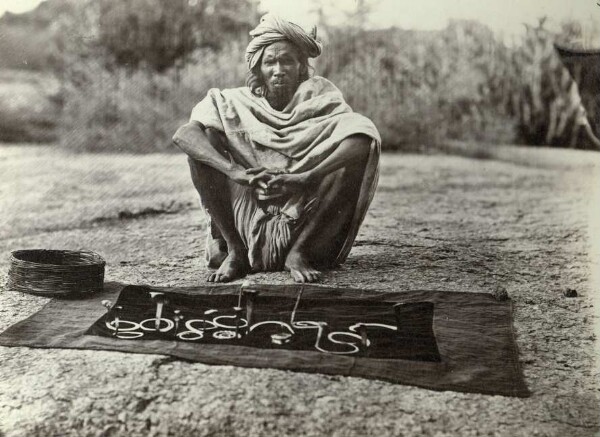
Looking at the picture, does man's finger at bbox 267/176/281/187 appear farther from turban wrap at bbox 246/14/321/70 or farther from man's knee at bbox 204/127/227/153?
turban wrap at bbox 246/14/321/70

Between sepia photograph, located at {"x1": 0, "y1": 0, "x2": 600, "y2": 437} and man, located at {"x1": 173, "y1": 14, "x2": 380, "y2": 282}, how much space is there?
0.4 inches

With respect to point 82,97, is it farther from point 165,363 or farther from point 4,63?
point 165,363

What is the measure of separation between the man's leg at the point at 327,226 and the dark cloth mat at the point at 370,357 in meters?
0.19

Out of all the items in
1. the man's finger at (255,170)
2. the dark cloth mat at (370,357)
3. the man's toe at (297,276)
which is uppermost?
the man's finger at (255,170)

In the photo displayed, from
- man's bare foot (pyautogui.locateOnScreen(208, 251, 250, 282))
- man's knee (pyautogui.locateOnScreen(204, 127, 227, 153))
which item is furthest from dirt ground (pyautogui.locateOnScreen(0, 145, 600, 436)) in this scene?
man's knee (pyautogui.locateOnScreen(204, 127, 227, 153))

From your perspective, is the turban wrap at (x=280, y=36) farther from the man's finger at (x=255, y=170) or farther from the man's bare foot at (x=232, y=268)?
the man's bare foot at (x=232, y=268)

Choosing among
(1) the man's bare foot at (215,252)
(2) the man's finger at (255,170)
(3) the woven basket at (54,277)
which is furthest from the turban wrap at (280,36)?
(3) the woven basket at (54,277)

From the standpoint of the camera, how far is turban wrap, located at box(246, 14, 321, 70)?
368 cm

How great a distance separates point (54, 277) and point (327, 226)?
1.34 m

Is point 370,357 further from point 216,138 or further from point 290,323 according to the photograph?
point 216,138

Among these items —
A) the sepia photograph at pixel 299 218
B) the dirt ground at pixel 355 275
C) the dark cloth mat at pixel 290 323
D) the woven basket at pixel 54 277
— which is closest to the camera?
the dirt ground at pixel 355 275

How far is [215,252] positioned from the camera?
12.7 feet

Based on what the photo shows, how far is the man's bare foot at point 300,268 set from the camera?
3.64 m

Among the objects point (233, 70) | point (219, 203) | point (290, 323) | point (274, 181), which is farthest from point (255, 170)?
point (290, 323)
